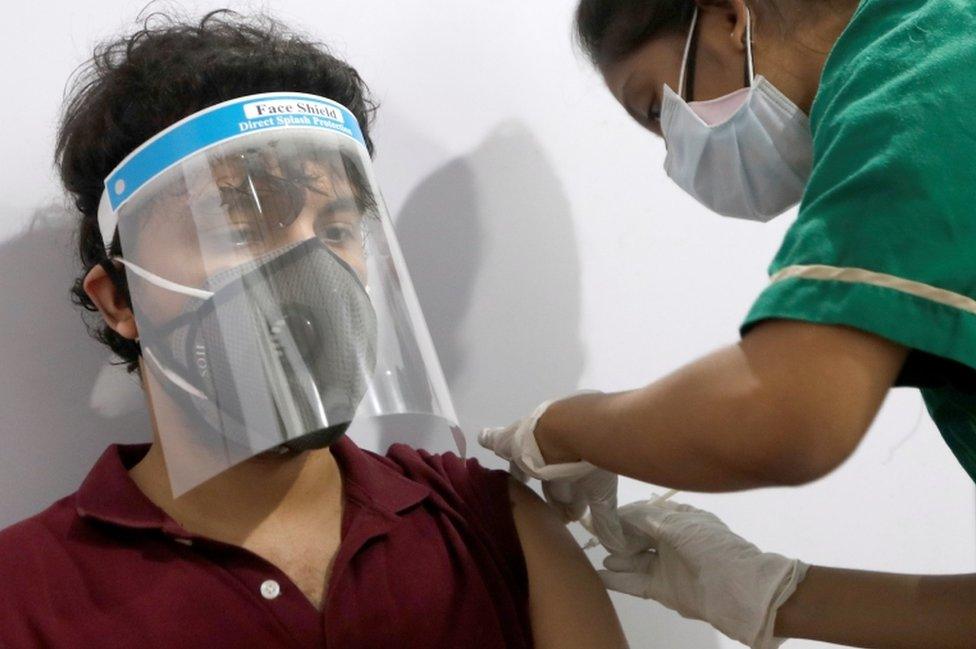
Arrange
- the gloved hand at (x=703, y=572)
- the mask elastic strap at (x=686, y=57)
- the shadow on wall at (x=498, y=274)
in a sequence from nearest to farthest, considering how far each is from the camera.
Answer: the mask elastic strap at (x=686, y=57)
the gloved hand at (x=703, y=572)
the shadow on wall at (x=498, y=274)

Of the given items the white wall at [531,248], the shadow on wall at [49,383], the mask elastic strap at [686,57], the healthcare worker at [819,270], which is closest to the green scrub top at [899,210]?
the healthcare worker at [819,270]

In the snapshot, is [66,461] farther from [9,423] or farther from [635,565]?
[635,565]

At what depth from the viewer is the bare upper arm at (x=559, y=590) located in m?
1.31

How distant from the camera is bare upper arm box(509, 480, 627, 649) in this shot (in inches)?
51.5

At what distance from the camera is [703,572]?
1.38 meters

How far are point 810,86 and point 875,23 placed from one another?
0.57 ft

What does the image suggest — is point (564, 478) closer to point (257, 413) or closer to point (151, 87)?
point (257, 413)

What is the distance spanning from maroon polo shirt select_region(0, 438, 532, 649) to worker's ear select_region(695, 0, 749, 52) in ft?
2.16

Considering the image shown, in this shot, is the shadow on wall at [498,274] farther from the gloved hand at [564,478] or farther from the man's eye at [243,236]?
the man's eye at [243,236]

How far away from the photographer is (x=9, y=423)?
1464 mm

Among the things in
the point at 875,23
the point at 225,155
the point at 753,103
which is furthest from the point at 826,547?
the point at 225,155

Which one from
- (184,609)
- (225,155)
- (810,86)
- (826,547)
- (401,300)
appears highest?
(225,155)

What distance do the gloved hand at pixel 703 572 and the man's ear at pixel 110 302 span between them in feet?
2.31

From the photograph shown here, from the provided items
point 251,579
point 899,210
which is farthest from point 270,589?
point 899,210
